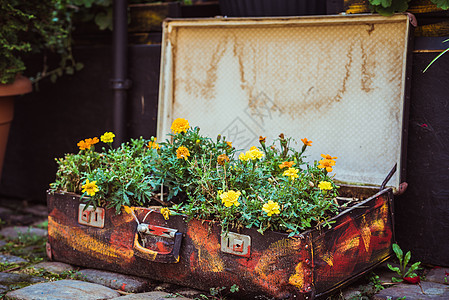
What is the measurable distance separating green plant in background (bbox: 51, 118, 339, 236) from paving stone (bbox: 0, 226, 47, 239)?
0.75 meters

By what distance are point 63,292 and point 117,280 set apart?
0.27 m

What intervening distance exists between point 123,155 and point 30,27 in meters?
1.44

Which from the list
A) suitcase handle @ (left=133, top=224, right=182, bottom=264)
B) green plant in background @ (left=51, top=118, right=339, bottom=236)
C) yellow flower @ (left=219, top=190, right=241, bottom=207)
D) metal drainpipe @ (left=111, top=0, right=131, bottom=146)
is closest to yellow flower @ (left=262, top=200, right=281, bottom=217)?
green plant in background @ (left=51, top=118, right=339, bottom=236)

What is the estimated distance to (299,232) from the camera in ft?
6.65

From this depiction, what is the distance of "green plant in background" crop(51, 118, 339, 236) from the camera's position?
206 cm

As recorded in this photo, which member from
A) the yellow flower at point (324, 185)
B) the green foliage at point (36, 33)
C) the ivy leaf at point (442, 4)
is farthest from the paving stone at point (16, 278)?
the ivy leaf at point (442, 4)

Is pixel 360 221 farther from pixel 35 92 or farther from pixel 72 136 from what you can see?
pixel 35 92

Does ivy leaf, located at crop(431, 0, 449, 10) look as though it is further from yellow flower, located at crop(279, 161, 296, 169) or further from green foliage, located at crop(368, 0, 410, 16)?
yellow flower, located at crop(279, 161, 296, 169)

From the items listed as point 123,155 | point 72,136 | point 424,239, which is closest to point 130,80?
point 72,136

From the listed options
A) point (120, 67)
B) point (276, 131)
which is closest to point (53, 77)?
point (120, 67)

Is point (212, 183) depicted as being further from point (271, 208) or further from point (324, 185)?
point (324, 185)

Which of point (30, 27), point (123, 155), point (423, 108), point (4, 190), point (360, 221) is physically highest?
point (30, 27)

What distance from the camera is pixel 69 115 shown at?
3.68 meters

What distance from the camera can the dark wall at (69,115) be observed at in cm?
336
